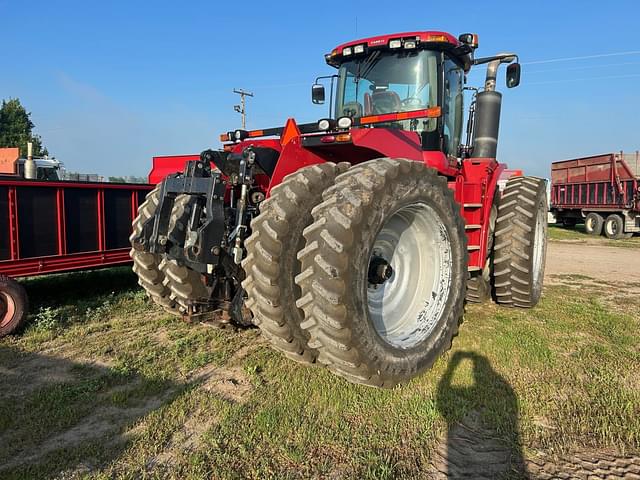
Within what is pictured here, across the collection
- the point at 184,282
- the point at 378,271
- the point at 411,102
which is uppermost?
the point at 411,102

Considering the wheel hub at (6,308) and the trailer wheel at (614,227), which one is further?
the trailer wheel at (614,227)

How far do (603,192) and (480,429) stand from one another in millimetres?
18217

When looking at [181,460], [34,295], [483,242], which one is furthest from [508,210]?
[34,295]

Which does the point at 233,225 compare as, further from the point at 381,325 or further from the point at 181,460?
the point at 181,460

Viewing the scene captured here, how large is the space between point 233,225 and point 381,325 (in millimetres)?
1377

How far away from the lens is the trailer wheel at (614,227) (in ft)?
57.2

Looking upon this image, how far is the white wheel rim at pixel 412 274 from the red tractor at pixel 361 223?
1 centimetres

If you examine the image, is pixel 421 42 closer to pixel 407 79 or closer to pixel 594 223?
pixel 407 79

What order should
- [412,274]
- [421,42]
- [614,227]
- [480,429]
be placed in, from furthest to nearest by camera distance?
[614,227] < [421,42] < [412,274] < [480,429]

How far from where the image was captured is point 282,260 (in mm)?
3008

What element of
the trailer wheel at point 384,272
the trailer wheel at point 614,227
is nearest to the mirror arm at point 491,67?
the trailer wheel at point 384,272

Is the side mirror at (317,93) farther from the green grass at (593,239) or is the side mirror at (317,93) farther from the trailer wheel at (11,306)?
the green grass at (593,239)

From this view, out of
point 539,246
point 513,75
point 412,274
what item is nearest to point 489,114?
point 513,75

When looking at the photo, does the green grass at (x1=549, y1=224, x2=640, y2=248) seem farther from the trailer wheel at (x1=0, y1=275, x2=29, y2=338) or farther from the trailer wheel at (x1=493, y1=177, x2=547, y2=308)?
the trailer wheel at (x1=0, y1=275, x2=29, y2=338)
